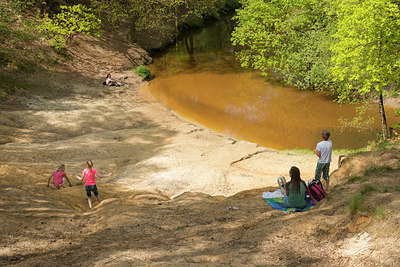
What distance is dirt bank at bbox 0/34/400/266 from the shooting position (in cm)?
529

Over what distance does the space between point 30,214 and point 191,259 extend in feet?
15.7

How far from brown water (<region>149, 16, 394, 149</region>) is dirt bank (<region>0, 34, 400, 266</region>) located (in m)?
3.45

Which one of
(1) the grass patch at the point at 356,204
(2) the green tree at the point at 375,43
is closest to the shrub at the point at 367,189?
(1) the grass patch at the point at 356,204

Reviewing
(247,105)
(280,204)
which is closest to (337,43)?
(247,105)

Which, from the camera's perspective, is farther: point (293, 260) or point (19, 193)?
point (19, 193)

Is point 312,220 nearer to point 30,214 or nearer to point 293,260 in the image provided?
point 293,260

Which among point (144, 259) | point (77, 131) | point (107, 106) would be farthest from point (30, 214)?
point (107, 106)

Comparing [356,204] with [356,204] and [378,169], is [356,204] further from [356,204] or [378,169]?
[378,169]

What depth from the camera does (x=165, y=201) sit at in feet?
31.5

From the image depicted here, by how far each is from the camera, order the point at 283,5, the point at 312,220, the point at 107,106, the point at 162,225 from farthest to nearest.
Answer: the point at 283,5, the point at 107,106, the point at 162,225, the point at 312,220

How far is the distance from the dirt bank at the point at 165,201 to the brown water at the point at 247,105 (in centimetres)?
345

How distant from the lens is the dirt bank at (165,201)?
5289 millimetres

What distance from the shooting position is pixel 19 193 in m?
8.97

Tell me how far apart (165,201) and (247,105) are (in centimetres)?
1595
